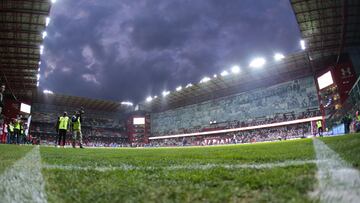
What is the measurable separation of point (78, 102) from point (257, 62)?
4298 cm

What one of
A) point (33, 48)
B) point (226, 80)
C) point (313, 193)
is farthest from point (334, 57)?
point (313, 193)

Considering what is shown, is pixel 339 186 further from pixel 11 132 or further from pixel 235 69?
pixel 235 69

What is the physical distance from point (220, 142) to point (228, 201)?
182 ft

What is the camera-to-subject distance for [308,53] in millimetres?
44375

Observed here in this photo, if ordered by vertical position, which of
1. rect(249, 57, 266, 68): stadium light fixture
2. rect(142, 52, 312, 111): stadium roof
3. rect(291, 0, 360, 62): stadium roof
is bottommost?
rect(142, 52, 312, 111): stadium roof

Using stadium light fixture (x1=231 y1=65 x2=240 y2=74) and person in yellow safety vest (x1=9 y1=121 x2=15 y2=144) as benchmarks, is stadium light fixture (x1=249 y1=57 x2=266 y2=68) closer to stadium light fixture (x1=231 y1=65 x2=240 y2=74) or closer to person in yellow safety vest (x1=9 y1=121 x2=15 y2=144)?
stadium light fixture (x1=231 y1=65 x2=240 y2=74)

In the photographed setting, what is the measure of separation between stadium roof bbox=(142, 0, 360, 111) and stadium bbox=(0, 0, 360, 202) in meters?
0.19

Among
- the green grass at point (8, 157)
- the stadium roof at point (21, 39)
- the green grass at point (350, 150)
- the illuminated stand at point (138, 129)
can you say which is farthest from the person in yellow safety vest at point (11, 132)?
the illuminated stand at point (138, 129)

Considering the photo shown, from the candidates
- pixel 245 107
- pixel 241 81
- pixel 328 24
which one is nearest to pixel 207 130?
pixel 245 107

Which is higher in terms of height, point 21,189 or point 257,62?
point 257,62

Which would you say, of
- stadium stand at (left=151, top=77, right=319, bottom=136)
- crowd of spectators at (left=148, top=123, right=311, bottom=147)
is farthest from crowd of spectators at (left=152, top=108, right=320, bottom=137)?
crowd of spectators at (left=148, top=123, right=311, bottom=147)

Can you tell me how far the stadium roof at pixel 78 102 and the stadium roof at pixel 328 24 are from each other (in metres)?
48.3

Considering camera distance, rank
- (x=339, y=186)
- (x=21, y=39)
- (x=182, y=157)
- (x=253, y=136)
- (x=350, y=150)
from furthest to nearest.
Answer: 1. (x=253, y=136)
2. (x=21, y=39)
3. (x=182, y=157)
4. (x=350, y=150)
5. (x=339, y=186)

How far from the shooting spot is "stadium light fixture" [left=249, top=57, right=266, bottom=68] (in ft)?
163
